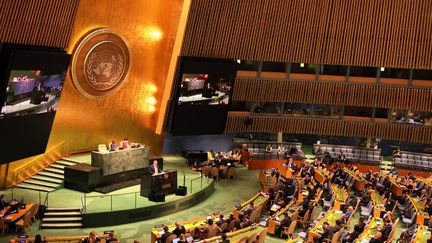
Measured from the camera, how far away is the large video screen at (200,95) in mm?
21875

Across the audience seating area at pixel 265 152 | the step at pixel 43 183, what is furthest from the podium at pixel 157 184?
the audience seating area at pixel 265 152

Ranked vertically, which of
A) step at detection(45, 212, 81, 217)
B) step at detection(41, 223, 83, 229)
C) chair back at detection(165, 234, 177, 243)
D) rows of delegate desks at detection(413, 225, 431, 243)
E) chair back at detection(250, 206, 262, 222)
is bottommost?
step at detection(41, 223, 83, 229)

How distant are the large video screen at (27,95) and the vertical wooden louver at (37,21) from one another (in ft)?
1.06

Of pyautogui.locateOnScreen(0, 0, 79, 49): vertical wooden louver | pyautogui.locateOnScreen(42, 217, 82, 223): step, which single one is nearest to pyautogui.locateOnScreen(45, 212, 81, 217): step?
pyautogui.locateOnScreen(42, 217, 82, 223): step

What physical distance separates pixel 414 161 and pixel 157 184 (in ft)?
51.2

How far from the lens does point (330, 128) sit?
90.0ft

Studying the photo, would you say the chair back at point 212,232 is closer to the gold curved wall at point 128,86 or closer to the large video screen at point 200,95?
the large video screen at point 200,95

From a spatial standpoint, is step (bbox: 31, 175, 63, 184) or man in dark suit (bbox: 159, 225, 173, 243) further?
step (bbox: 31, 175, 63, 184)

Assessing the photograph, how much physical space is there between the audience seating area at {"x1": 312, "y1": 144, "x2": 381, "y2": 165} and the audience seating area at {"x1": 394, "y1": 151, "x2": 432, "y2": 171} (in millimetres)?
1106

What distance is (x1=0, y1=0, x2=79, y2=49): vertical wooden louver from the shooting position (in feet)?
51.9

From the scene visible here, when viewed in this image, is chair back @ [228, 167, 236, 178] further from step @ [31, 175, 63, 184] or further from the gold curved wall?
step @ [31, 175, 63, 184]

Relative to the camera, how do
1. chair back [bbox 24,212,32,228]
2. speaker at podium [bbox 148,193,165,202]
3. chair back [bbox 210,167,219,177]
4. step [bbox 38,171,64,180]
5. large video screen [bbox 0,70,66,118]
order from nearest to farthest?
chair back [bbox 24,212,32,228] → large video screen [bbox 0,70,66,118] → speaker at podium [bbox 148,193,165,202] → step [bbox 38,171,64,180] → chair back [bbox 210,167,219,177]

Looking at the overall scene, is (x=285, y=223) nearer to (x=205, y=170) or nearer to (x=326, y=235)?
(x=326, y=235)

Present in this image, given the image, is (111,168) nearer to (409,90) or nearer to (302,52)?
(302,52)
